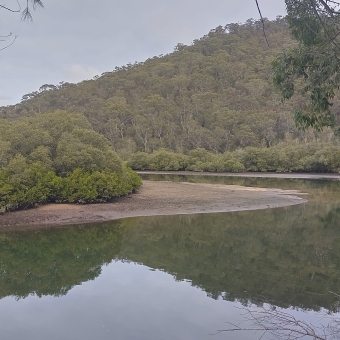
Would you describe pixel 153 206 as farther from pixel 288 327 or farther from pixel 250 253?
pixel 288 327

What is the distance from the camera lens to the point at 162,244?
1356 cm

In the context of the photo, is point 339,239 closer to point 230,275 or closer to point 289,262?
point 289,262

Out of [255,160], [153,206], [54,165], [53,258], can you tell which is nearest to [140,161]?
[255,160]

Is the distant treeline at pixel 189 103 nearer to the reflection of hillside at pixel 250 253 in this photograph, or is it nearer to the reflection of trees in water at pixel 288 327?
the reflection of hillside at pixel 250 253

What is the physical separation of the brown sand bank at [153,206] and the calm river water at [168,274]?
1.07 metres

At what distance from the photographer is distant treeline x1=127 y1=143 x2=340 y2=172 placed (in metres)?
44.8

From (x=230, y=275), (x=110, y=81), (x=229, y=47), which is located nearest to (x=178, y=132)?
(x=110, y=81)

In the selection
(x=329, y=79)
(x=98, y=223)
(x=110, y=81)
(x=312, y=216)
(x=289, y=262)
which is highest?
(x=110, y=81)

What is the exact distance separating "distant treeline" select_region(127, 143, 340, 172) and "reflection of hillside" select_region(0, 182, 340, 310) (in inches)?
1123

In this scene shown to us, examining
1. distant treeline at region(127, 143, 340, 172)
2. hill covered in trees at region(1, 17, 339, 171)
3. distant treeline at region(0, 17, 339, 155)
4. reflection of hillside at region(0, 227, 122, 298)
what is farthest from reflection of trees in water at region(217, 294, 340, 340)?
distant treeline at region(0, 17, 339, 155)

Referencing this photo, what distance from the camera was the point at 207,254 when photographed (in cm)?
1220

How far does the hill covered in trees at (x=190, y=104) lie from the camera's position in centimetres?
5928

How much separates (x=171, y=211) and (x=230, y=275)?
341 inches

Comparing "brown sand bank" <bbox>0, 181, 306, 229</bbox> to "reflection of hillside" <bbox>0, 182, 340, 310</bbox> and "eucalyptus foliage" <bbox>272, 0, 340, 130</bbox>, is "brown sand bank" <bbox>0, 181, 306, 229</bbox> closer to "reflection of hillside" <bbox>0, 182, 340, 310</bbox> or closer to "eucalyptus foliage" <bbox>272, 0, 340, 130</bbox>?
"reflection of hillside" <bbox>0, 182, 340, 310</bbox>
